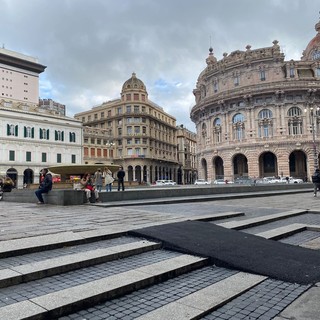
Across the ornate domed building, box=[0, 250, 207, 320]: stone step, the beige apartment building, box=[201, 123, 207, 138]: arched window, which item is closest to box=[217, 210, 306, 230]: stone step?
box=[0, 250, 207, 320]: stone step

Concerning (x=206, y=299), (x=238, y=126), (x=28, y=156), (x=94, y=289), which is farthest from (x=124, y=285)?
(x=238, y=126)

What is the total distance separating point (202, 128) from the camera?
6606cm

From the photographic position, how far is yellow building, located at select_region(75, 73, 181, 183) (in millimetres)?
75312

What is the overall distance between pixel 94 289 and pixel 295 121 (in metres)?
57.0

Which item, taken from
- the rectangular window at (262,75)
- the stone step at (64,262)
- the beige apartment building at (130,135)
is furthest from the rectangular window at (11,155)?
the stone step at (64,262)

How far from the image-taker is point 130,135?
77.0 metres

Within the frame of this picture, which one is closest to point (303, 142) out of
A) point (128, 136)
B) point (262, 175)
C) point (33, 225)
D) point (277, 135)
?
point (277, 135)

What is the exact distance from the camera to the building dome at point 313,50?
60375mm

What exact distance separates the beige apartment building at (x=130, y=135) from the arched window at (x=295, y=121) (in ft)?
110

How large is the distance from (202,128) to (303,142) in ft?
66.1

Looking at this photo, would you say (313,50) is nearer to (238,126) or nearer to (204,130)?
(238,126)

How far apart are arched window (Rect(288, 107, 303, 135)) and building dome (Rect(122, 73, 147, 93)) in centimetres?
3792

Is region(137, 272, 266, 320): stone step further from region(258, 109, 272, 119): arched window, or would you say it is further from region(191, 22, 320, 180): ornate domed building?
region(258, 109, 272, 119): arched window

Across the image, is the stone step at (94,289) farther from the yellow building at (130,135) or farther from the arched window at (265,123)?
the yellow building at (130,135)
